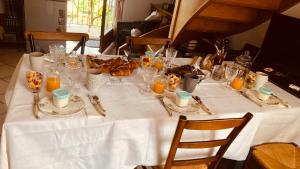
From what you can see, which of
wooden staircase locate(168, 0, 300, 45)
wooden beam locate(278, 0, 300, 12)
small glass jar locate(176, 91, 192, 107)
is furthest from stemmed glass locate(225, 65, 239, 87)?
wooden beam locate(278, 0, 300, 12)

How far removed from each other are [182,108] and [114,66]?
50 cm

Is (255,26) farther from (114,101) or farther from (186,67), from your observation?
(114,101)

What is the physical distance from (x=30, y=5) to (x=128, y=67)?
2492mm

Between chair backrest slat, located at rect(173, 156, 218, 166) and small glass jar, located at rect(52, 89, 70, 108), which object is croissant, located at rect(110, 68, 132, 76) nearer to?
small glass jar, located at rect(52, 89, 70, 108)

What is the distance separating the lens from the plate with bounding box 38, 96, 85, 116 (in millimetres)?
1168

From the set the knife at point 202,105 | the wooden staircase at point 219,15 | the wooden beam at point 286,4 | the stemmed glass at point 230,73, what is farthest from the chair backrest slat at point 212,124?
the wooden beam at point 286,4

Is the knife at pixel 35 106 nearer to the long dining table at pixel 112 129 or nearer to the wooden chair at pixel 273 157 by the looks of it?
the long dining table at pixel 112 129

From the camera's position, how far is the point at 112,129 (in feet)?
4.00

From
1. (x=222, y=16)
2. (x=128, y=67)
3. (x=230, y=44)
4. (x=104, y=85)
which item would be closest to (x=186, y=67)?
(x=128, y=67)

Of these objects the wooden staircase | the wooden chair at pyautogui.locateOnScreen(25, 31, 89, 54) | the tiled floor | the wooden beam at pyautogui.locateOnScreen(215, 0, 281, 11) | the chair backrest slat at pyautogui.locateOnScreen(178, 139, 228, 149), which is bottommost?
the tiled floor

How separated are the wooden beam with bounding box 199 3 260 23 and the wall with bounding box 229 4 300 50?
0.69ft

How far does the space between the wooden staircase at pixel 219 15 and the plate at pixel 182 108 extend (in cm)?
109

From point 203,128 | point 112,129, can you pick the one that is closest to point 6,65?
point 112,129

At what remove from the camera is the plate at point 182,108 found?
1371mm
